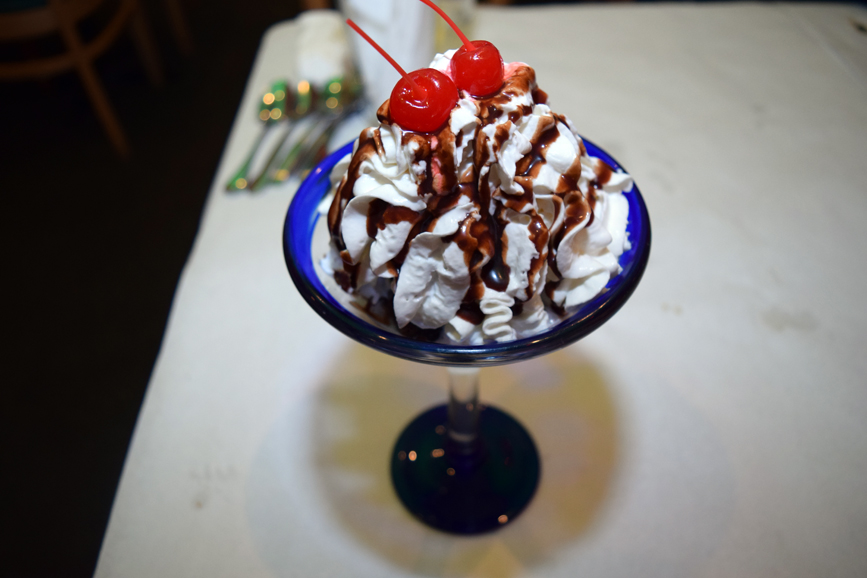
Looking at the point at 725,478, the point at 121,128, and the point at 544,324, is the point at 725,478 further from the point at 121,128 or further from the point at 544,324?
the point at 121,128

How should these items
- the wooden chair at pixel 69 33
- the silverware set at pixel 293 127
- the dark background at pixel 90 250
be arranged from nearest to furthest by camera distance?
the silverware set at pixel 293 127
the dark background at pixel 90 250
the wooden chair at pixel 69 33

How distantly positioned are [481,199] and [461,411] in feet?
0.91

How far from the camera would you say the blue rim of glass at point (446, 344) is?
1.41 ft

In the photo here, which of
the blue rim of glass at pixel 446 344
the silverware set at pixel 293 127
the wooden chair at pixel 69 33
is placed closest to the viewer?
the blue rim of glass at pixel 446 344

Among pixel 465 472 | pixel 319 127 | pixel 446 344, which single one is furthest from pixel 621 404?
pixel 319 127

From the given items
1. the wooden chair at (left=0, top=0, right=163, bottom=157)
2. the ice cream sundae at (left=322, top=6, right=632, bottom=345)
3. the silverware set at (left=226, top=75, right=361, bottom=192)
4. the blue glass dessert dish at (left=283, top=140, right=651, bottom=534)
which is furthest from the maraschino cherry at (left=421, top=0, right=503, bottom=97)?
the wooden chair at (left=0, top=0, right=163, bottom=157)

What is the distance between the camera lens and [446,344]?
1.49 feet

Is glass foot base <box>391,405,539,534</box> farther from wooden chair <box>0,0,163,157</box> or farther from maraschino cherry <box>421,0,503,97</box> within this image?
wooden chair <box>0,0,163,157</box>

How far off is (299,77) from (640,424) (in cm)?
87

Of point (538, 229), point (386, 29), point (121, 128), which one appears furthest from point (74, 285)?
point (538, 229)

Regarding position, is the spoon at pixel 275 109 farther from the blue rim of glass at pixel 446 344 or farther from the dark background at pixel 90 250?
the dark background at pixel 90 250

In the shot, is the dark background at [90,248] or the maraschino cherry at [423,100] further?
the dark background at [90,248]

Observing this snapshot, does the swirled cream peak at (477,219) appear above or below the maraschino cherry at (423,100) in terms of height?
below

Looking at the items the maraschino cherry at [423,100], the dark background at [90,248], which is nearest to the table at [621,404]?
the maraschino cherry at [423,100]
